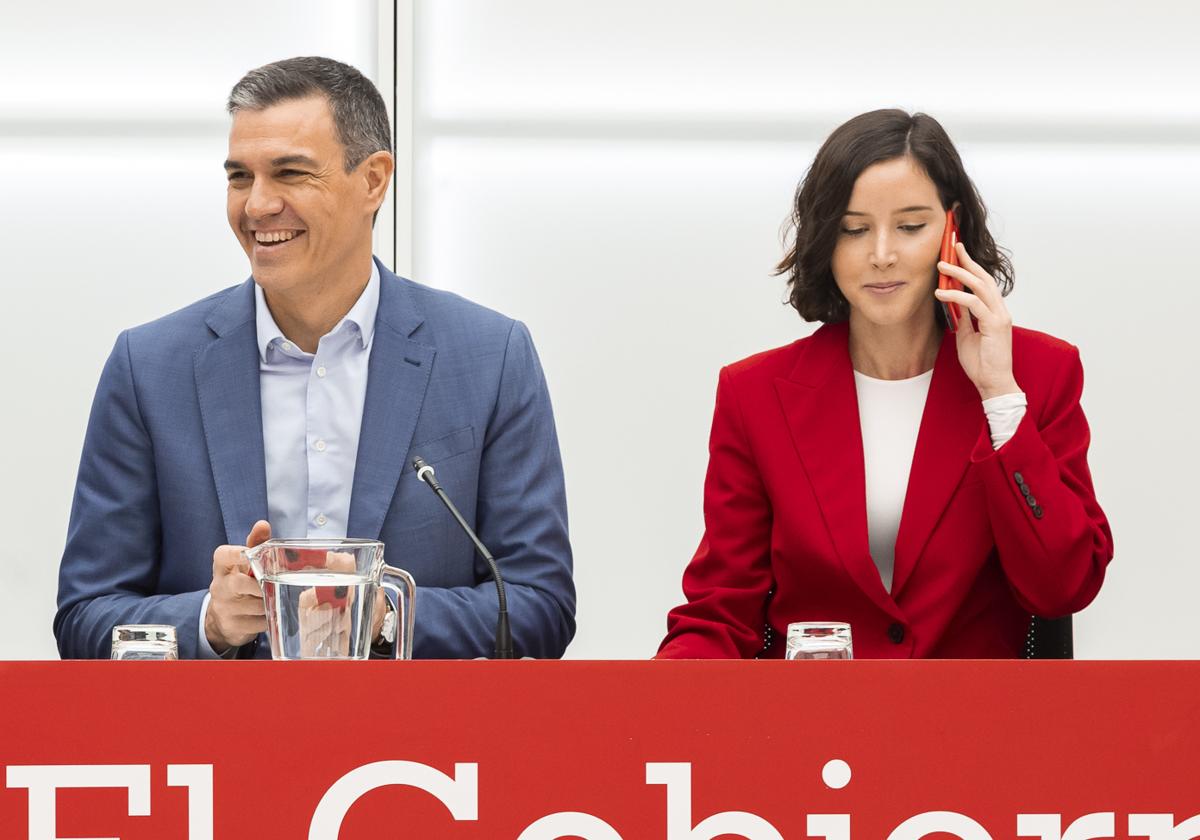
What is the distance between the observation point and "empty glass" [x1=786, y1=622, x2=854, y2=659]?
1.41 metres

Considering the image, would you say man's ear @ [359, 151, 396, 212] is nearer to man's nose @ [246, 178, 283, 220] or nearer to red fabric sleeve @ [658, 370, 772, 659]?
man's nose @ [246, 178, 283, 220]

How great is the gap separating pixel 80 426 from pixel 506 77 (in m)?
1.13

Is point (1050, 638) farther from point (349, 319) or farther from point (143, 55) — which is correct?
point (143, 55)

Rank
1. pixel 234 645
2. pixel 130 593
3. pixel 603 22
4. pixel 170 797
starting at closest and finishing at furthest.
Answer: pixel 170 797 < pixel 234 645 < pixel 130 593 < pixel 603 22

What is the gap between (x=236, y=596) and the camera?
148 centimetres

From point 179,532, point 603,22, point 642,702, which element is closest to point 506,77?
point 603,22

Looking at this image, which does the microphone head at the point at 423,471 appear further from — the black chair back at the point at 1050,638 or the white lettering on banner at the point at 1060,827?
the black chair back at the point at 1050,638

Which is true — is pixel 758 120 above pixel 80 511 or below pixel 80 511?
above

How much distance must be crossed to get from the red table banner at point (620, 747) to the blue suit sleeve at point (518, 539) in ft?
1.71

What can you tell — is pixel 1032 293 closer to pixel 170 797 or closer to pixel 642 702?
pixel 642 702

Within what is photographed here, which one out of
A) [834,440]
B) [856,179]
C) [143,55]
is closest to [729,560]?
[834,440]

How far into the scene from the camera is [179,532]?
72.4 inches

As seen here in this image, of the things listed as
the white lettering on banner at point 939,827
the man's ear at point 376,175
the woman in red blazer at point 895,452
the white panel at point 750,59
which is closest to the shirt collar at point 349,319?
the man's ear at point 376,175

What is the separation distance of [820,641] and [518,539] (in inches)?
21.3
